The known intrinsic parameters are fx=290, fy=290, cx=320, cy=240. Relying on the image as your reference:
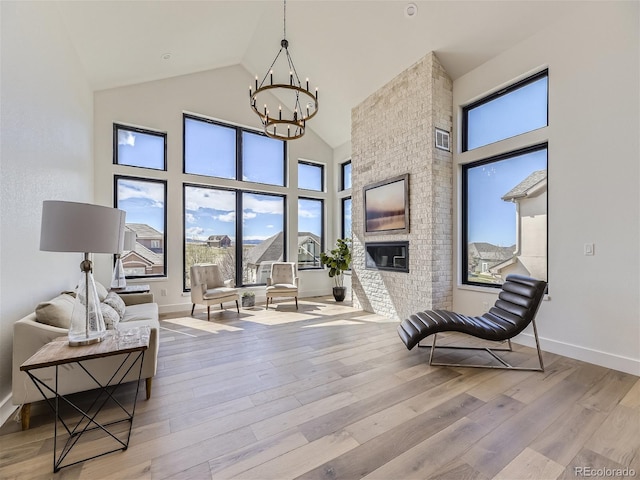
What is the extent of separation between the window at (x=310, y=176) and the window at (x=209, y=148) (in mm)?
1588

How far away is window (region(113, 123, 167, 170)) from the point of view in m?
5.05

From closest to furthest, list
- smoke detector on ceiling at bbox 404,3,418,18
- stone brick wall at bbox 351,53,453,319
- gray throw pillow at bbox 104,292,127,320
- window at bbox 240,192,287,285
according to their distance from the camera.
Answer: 1. gray throw pillow at bbox 104,292,127,320
2. smoke detector on ceiling at bbox 404,3,418,18
3. stone brick wall at bbox 351,53,453,319
4. window at bbox 240,192,287,285

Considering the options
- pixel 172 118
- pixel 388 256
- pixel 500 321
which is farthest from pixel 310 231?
pixel 500 321

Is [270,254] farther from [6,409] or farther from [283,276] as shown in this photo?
[6,409]

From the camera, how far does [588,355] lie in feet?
9.73

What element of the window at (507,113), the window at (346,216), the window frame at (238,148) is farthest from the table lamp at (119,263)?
the window at (507,113)

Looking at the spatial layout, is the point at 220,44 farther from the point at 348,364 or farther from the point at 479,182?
the point at 348,364

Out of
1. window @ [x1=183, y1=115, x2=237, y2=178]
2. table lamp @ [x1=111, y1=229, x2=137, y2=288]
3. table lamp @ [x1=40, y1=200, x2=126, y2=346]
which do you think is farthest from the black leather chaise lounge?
window @ [x1=183, y1=115, x2=237, y2=178]

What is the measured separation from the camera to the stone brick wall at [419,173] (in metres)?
4.17

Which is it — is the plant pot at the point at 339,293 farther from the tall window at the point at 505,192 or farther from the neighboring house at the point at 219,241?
the tall window at the point at 505,192

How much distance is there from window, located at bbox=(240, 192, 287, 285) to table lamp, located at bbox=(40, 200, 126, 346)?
13.9 feet

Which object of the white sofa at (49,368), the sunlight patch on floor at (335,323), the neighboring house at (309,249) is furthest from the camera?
the neighboring house at (309,249)

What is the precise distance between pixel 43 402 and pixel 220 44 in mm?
5396

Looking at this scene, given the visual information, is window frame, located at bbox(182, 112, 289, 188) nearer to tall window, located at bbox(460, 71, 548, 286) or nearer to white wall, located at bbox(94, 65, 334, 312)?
white wall, located at bbox(94, 65, 334, 312)
